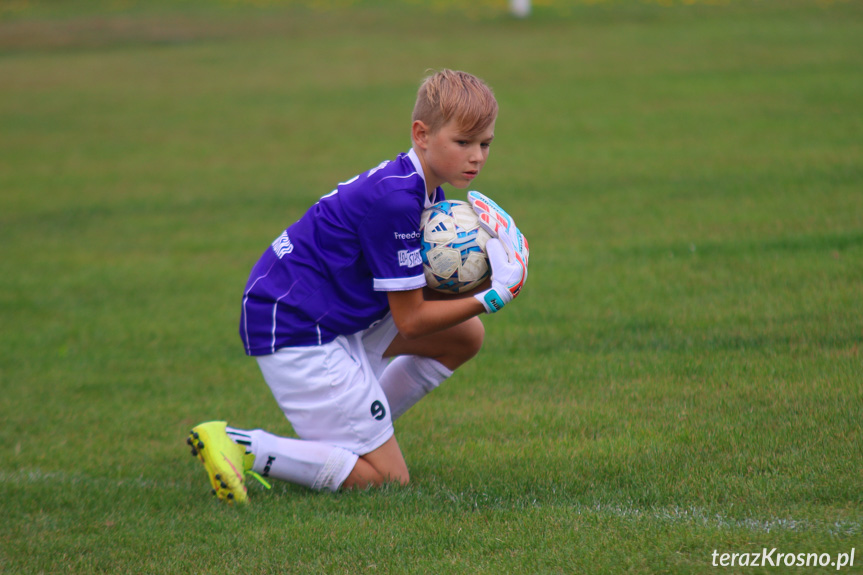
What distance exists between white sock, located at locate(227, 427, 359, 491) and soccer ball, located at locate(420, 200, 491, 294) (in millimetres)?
954

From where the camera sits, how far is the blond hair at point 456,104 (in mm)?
3900

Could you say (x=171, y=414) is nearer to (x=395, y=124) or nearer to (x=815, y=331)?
(x=815, y=331)

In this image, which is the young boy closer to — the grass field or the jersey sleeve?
the jersey sleeve

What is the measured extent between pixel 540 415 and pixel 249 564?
2042 mm

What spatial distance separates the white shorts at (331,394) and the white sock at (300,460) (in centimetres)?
7

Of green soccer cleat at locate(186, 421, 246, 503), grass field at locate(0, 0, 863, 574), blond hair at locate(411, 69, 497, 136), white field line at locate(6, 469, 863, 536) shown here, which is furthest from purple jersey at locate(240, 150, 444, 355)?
white field line at locate(6, 469, 863, 536)

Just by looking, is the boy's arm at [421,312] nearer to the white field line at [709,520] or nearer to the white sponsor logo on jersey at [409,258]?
the white sponsor logo on jersey at [409,258]

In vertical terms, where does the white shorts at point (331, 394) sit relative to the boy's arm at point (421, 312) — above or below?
below

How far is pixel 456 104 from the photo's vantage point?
153 inches

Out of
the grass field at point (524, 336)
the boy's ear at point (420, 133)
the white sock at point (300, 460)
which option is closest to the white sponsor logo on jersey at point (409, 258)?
the boy's ear at point (420, 133)

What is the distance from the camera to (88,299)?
27.4 feet

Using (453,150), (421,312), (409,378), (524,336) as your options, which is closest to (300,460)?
(409,378)

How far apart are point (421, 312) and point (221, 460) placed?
1153 mm

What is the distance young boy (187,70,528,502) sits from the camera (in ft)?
12.9
